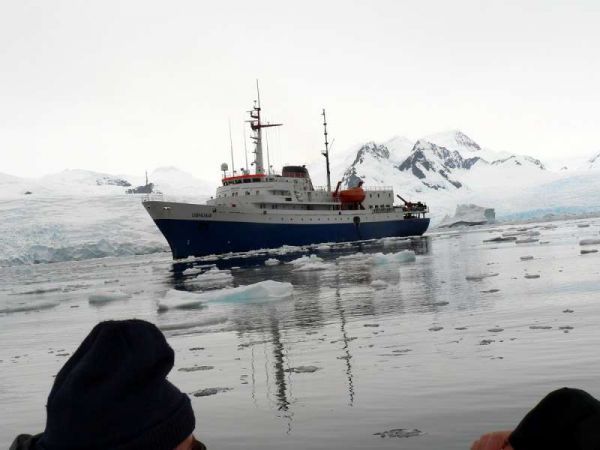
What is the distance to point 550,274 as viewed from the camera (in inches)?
567

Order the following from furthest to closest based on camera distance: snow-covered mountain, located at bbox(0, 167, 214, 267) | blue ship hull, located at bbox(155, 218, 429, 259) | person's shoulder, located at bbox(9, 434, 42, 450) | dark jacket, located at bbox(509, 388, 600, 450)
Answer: snow-covered mountain, located at bbox(0, 167, 214, 267)
blue ship hull, located at bbox(155, 218, 429, 259)
person's shoulder, located at bbox(9, 434, 42, 450)
dark jacket, located at bbox(509, 388, 600, 450)

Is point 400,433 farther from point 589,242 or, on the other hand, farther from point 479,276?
point 589,242

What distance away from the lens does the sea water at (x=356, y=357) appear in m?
4.23

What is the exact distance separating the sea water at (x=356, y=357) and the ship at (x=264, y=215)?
Answer: 33.1m

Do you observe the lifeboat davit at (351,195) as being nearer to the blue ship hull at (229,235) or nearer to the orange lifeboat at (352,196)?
the orange lifeboat at (352,196)

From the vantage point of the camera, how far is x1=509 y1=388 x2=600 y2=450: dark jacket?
1407mm

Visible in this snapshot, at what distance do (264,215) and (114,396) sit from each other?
4787 centimetres

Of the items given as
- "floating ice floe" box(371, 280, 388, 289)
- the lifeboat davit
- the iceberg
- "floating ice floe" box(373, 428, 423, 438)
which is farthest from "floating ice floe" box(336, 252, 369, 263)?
the iceberg

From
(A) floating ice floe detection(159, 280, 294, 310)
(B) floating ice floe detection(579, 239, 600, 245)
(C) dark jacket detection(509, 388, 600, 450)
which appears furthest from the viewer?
(B) floating ice floe detection(579, 239, 600, 245)

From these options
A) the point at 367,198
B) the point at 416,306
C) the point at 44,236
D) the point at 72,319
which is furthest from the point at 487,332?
the point at 44,236

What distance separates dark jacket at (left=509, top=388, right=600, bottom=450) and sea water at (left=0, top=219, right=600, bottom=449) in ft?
7.34

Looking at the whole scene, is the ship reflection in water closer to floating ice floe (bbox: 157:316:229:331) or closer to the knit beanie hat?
floating ice floe (bbox: 157:316:229:331)

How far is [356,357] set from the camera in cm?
659

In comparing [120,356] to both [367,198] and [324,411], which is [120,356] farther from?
[367,198]
